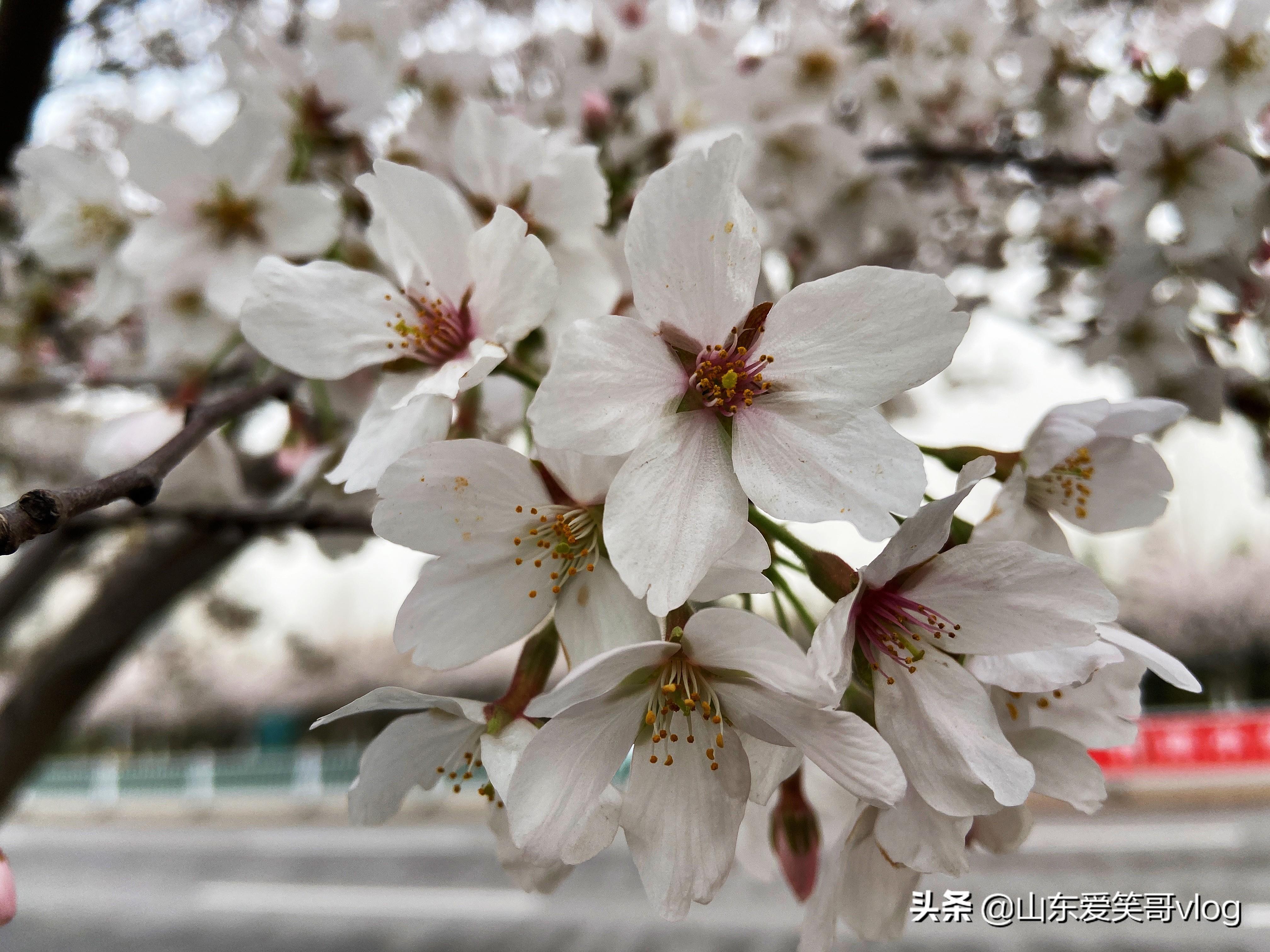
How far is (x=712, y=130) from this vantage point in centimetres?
104

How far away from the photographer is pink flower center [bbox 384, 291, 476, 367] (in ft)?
2.01

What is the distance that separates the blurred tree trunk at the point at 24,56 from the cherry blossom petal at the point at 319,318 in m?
0.83

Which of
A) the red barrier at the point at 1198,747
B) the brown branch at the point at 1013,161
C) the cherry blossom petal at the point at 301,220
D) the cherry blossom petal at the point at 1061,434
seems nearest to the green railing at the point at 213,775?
the red barrier at the point at 1198,747

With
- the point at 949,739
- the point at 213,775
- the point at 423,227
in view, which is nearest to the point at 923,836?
the point at 949,739

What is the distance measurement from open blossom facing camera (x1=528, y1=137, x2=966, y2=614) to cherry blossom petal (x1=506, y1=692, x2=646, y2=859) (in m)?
0.09

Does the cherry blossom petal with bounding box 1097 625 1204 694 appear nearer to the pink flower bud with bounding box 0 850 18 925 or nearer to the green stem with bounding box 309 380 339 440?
the pink flower bud with bounding box 0 850 18 925

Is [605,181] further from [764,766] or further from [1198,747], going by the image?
[1198,747]

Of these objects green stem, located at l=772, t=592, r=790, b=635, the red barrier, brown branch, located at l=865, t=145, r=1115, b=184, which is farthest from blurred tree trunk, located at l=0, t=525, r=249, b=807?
the red barrier

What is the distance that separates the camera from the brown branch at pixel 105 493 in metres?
0.42

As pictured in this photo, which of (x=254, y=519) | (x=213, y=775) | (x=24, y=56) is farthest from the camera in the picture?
(x=213, y=775)

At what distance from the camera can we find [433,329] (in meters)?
0.62

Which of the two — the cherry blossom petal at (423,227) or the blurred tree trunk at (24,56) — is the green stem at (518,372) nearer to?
the cherry blossom petal at (423,227)

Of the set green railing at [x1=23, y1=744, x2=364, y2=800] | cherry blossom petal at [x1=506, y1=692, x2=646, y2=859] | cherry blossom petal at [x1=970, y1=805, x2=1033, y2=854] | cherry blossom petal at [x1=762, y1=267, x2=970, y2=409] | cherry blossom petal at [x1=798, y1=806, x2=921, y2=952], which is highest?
cherry blossom petal at [x1=762, y1=267, x2=970, y2=409]

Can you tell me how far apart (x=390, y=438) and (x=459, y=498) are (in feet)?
0.23
